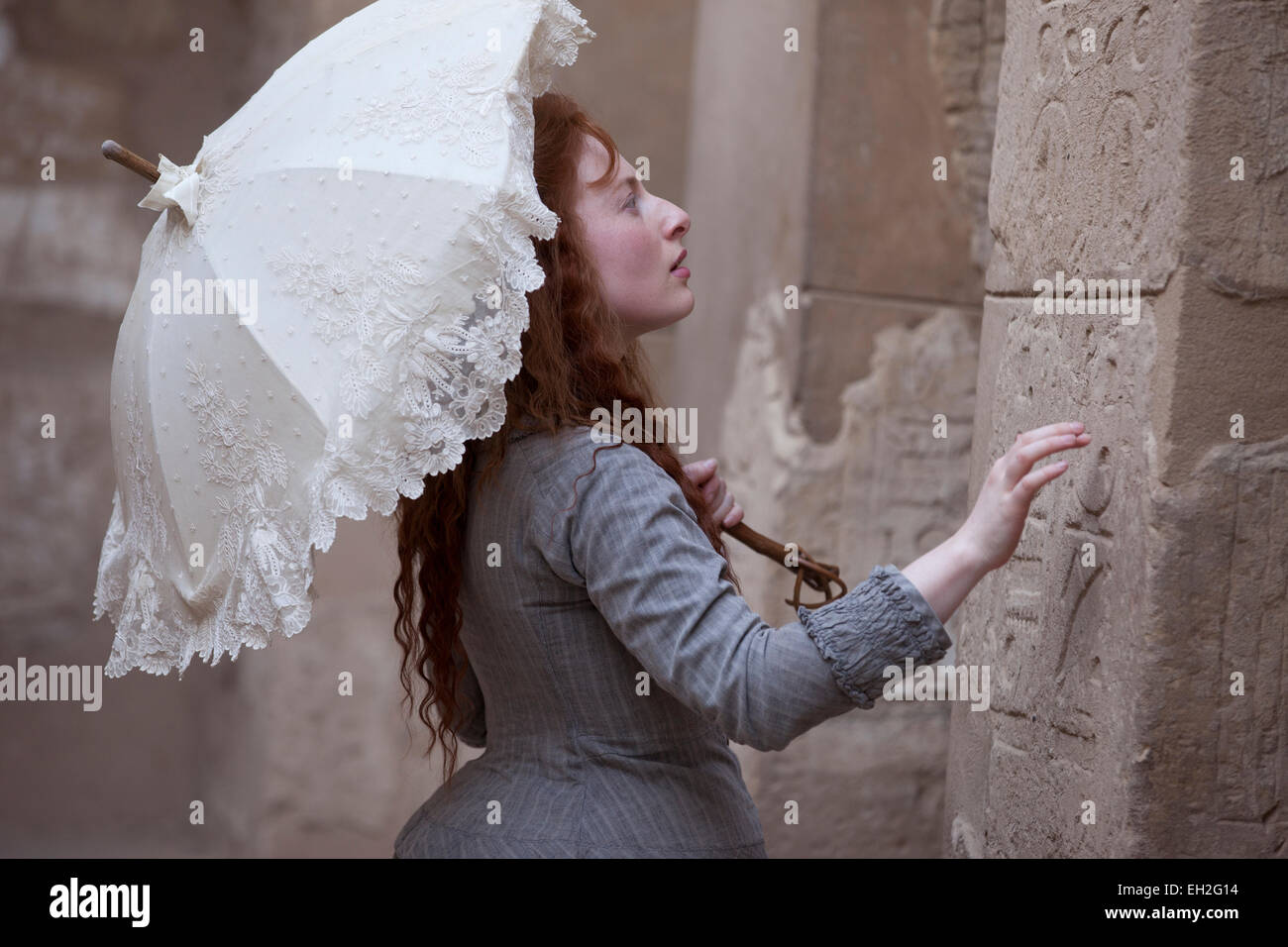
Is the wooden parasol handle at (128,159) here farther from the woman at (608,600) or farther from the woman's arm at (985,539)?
the woman's arm at (985,539)

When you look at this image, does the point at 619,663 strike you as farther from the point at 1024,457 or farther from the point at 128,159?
the point at 128,159

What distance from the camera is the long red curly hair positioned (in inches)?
61.7

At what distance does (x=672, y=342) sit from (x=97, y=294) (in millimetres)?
1723

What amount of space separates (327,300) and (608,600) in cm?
44

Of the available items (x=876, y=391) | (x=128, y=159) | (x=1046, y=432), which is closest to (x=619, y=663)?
(x=1046, y=432)

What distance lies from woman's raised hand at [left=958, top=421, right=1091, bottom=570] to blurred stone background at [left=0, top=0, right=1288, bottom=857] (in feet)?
0.81

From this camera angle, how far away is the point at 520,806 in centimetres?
159

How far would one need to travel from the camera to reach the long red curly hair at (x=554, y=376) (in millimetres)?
1567

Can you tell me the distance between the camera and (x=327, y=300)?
4.78 ft

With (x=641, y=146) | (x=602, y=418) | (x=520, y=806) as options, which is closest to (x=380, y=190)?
(x=602, y=418)

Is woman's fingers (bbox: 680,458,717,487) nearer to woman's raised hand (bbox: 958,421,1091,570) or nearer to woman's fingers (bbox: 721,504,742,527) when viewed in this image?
woman's fingers (bbox: 721,504,742,527)

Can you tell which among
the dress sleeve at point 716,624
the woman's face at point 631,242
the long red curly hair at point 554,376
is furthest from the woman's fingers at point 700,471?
the dress sleeve at point 716,624

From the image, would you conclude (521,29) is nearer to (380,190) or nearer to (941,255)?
(380,190)
